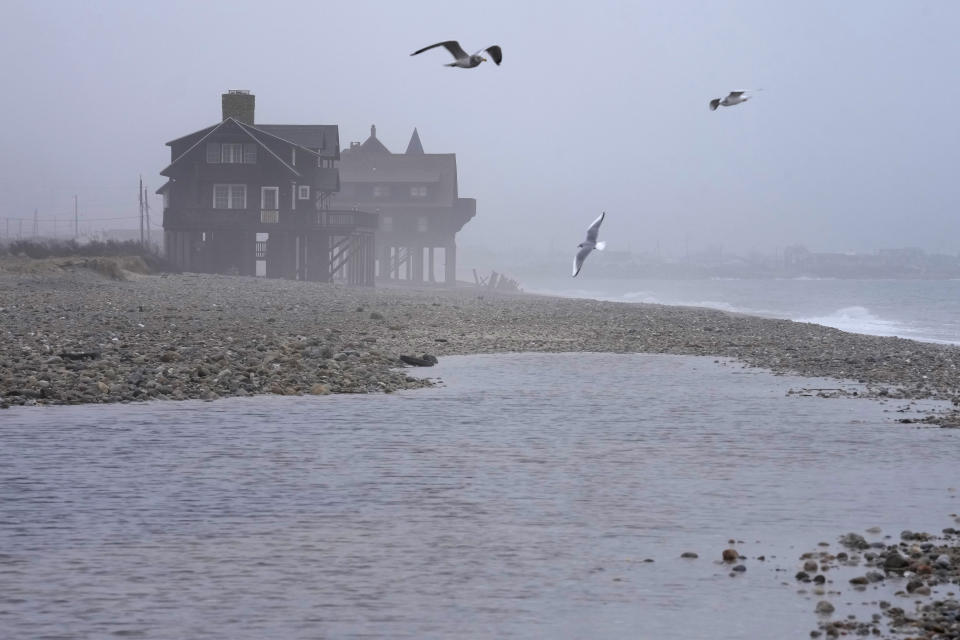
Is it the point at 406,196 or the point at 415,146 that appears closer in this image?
the point at 406,196

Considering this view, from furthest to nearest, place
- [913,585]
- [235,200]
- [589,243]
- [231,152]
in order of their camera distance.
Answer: [235,200] → [231,152] → [589,243] → [913,585]

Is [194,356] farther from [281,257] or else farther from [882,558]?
[281,257]

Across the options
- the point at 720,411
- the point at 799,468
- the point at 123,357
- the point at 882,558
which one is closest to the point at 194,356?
the point at 123,357

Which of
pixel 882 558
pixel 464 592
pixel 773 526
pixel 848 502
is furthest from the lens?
pixel 848 502

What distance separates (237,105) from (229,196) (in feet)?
21.3

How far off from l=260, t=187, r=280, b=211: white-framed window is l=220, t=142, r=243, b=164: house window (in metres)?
1.94

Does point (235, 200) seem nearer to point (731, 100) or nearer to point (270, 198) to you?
point (270, 198)

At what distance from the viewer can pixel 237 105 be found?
68875 millimetres

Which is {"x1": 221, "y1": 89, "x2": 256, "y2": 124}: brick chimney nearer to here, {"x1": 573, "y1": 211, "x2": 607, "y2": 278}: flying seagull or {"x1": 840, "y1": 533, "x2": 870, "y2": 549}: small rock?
{"x1": 573, "y1": 211, "x2": 607, "y2": 278}: flying seagull

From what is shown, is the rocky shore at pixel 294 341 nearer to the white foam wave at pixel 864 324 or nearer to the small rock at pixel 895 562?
the small rock at pixel 895 562

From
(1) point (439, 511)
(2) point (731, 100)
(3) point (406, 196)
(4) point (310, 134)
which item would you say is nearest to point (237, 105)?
(4) point (310, 134)

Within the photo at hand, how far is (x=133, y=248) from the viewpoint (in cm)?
6581

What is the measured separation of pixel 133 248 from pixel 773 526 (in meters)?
59.4

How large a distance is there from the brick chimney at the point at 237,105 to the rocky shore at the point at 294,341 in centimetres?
2418
